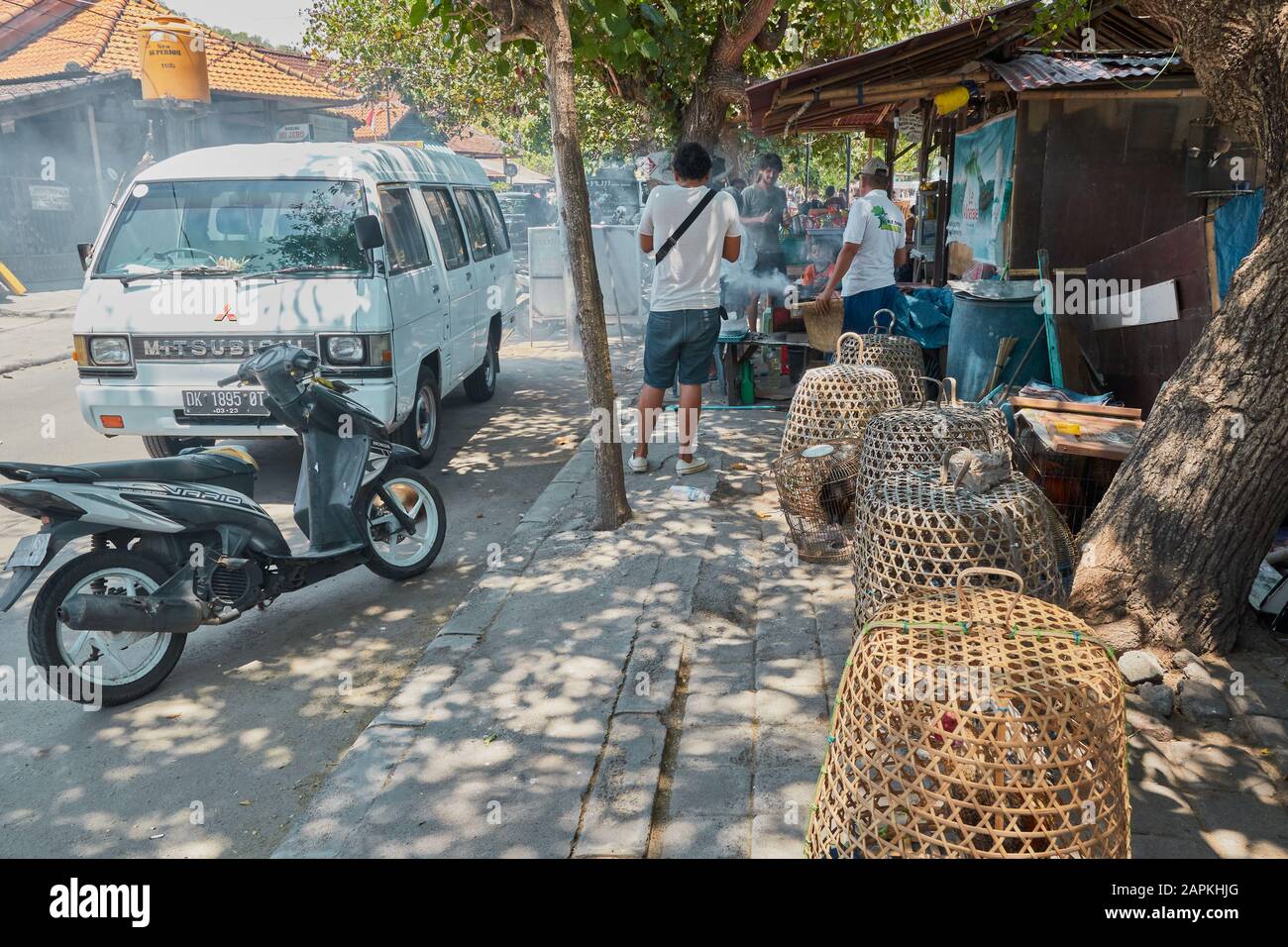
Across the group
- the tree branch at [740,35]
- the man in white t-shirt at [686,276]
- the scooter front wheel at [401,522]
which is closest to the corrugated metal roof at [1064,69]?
the man in white t-shirt at [686,276]

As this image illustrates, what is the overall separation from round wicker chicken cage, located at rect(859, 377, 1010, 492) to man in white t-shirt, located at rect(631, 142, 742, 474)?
180cm

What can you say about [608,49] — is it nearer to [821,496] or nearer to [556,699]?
[821,496]

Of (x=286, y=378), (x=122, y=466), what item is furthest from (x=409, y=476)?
(x=122, y=466)

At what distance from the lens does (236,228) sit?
646 cm

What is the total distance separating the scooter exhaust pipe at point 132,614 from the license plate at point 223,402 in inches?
90.2

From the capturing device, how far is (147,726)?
3855 mm

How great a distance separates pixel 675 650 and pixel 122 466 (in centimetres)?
247

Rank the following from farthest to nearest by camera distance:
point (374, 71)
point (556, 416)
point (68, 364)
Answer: point (374, 71) < point (68, 364) < point (556, 416)

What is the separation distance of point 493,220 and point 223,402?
4527mm

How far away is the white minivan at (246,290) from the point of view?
6082 mm

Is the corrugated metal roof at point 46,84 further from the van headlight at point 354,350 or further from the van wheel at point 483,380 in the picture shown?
the van headlight at point 354,350

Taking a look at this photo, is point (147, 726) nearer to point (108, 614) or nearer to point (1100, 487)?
point (108, 614)

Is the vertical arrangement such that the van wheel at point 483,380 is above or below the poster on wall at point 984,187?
below

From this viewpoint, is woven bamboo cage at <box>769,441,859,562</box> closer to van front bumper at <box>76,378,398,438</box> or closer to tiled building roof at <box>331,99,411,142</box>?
van front bumper at <box>76,378,398,438</box>
